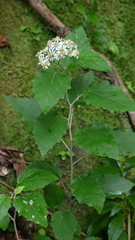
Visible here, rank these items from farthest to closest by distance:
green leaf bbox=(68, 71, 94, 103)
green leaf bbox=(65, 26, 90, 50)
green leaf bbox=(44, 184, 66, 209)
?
green leaf bbox=(44, 184, 66, 209) → green leaf bbox=(68, 71, 94, 103) → green leaf bbox=(65, 26, 90, 50)

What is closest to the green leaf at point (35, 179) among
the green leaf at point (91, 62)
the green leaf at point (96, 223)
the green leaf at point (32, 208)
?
the green leaf at point (32, 208)

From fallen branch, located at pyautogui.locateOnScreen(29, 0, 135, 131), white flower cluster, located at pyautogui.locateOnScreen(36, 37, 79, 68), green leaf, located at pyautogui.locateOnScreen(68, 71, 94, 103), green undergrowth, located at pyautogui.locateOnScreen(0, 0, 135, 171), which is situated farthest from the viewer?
fallen branch, located at pyautogui.locateOnScreen(29, 0, 135, 131)

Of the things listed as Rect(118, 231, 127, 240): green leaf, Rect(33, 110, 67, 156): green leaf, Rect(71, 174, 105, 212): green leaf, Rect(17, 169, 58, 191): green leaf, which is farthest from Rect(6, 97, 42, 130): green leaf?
Rect(118, 231, 127, 240): green leaf

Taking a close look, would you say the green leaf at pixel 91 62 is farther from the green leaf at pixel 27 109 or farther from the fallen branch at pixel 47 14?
the fallen branch at pixel 47 14

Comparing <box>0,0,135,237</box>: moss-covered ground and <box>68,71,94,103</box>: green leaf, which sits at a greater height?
<box>0,0,135,237</box>: moss-covered ground

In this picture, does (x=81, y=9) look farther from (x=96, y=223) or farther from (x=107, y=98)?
(x=96, y=223)

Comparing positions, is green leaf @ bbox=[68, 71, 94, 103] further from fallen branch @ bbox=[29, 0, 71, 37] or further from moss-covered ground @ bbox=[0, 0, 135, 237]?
fallen branch @ bbox=[29, 0, 71, 37]
